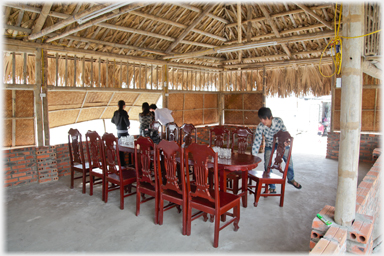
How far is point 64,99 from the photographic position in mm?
6539

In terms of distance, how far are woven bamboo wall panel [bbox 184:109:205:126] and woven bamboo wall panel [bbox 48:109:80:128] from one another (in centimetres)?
349

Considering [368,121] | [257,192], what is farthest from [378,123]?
[257,192]

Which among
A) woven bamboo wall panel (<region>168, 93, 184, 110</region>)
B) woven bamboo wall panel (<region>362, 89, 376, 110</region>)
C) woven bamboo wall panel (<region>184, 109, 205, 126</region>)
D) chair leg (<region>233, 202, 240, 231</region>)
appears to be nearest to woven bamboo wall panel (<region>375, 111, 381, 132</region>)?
woven bamboo wall panel (<region>362, 89, 376, 110</region>)

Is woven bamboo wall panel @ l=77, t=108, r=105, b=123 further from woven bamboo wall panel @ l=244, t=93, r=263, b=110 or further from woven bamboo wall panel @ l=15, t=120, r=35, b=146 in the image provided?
woven bamboo wall panel @ l=244, t=93, r=263, b=110

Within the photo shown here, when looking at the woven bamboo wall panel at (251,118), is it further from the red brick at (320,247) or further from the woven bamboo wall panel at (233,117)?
the red brick at (320,247)

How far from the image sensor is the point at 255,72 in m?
8.90

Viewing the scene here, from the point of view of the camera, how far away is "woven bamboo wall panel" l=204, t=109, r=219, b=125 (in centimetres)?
965

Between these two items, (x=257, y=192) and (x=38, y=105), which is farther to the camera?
(x=38, y=105)

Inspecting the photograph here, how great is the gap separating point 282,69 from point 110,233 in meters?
7.16

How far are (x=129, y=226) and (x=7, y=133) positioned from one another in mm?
3599

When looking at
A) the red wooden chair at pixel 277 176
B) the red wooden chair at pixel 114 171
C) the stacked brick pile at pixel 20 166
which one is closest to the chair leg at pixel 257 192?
the red wooden chair at pixel 277 176

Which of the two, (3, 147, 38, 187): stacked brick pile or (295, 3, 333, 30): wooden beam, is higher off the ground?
(295, 3, 333, 30): wooden beam

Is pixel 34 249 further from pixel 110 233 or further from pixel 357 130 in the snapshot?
pixel 357 130

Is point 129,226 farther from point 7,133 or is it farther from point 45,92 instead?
point 45,92
